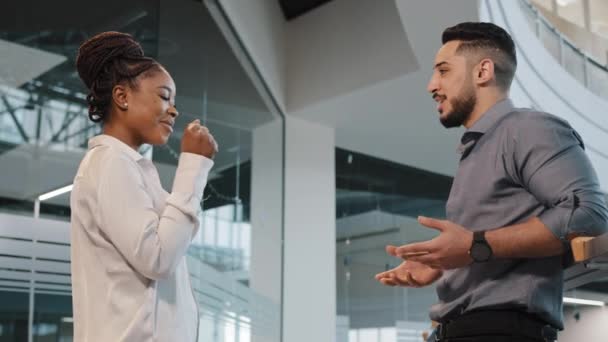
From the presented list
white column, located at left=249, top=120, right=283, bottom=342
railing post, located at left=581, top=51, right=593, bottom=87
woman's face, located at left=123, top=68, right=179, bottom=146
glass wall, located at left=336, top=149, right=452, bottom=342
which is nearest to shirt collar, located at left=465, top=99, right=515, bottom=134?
woman's face, located at left=123, top=68, right=179, bottom=146

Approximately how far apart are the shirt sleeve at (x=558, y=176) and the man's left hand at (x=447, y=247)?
136mm

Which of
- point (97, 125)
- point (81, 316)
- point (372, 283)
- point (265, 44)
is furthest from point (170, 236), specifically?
point (372, 283)

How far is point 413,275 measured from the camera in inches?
66.3

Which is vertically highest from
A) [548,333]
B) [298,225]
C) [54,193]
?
[298,225]

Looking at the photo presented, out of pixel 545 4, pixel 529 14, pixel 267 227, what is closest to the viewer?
pixel 267 227

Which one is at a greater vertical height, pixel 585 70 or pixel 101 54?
pixel 585 70

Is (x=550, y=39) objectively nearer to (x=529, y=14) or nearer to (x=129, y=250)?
(x=529, y=14)

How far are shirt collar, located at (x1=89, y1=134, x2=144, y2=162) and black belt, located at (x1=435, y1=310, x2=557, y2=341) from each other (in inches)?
28.8

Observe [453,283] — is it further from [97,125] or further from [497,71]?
[97,125]

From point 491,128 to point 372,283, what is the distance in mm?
6248

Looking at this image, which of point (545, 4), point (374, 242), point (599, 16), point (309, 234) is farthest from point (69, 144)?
point (599, 16)

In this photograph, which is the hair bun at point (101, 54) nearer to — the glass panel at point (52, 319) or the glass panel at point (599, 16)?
the glass panel at point (52, 319)

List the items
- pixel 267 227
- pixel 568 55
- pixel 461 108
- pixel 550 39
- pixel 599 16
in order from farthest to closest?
pixel 599 16, pixel 568 55, pixel 550 39, pixel 267 227, pixel 461 108

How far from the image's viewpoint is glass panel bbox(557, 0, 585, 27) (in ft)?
42.2
